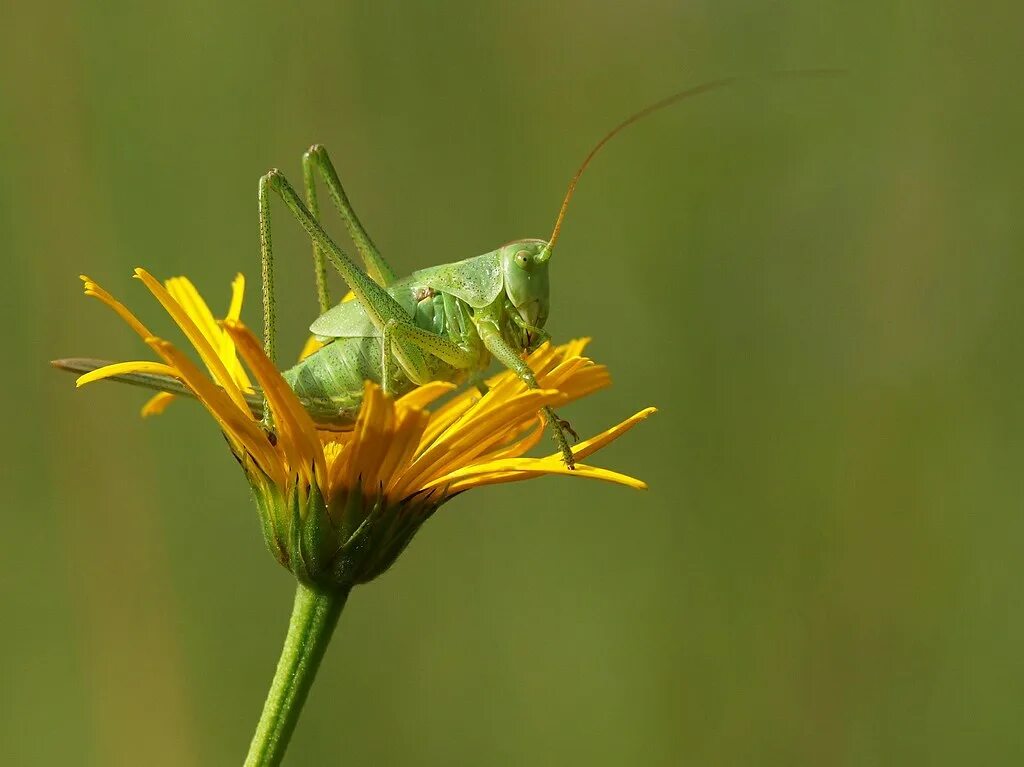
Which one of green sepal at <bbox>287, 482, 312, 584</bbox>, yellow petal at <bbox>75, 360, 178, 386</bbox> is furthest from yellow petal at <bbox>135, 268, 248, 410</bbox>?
green sepal at <bbox>287, 482, 312, 584</bbox>

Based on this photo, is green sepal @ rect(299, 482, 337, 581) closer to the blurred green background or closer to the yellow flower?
the yellow flower

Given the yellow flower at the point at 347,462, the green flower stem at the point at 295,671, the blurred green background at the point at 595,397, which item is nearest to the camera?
the green flower stem at the point at 295,671

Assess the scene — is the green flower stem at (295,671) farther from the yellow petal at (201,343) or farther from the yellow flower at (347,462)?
the yellow petal at (201,343)

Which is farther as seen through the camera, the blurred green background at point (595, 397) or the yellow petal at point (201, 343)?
the blurred green background at point (595, 397)

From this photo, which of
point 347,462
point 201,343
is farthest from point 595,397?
point 347,462

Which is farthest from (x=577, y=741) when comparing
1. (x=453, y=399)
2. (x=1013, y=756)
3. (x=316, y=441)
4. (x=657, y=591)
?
(x=316, y=441)

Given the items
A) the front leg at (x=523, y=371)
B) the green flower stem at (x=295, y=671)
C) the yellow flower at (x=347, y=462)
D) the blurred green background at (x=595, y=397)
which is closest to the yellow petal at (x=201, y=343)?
the yellow flower at (x=347, y=462)
